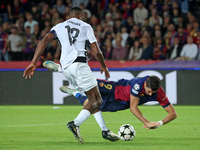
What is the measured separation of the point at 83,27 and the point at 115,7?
10.5 metres

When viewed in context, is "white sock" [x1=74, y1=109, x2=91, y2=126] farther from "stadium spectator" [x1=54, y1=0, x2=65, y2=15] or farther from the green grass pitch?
"stadium spectator" [x1=54, y1=0, x2=65, y2=15]

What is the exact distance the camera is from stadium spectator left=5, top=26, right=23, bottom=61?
14078mm

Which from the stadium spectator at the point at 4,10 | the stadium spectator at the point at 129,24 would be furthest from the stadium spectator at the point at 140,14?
the stadium spectator at the point at 4,10

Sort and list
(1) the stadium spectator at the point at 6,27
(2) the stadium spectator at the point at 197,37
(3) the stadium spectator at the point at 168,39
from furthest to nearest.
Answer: (1) the stadium spectator at the point at 6,27
(3) the stadium spectator at the point at 168,39
(2) the stadium spectator at the point at 197,37

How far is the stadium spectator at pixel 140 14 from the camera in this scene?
1543 cm

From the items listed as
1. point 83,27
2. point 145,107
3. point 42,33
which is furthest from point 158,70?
point 83,27

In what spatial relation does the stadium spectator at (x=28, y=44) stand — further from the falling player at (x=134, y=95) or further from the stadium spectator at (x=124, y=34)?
the falling player at (x=134, y=95)

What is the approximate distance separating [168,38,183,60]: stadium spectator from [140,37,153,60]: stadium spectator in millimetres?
698

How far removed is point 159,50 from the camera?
13.6 meters

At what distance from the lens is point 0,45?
14.5 m

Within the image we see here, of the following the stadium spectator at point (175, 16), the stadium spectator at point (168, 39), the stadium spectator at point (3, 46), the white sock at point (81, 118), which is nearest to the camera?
the white sock at point (81, 118)

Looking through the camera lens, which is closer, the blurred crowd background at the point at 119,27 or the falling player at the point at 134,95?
the falling player at the point at 134,95

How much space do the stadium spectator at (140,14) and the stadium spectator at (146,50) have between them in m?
2.01

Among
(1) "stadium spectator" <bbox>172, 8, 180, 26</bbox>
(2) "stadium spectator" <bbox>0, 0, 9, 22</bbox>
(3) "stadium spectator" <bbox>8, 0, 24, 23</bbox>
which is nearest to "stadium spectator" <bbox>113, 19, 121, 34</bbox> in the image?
(1) "stadium spectator" <bbox>172, 8, 180, 26</bbox>
